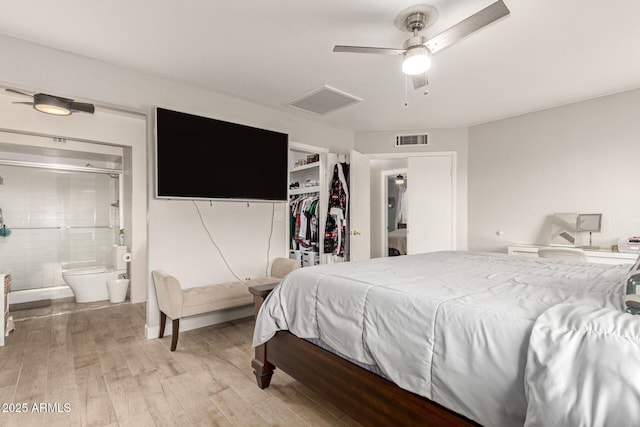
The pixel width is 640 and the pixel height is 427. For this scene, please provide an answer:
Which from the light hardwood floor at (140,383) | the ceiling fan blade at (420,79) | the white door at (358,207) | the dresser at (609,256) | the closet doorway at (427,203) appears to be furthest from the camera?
the closet doorway at (427,203)

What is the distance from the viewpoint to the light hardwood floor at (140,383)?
5.44 feet

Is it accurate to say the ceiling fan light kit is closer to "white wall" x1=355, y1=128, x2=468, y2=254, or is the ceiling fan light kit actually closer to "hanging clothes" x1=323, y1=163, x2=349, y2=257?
"hanging clothes" x1=323, y1=163, x2=349, y2=257

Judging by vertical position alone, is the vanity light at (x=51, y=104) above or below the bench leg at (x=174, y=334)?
above

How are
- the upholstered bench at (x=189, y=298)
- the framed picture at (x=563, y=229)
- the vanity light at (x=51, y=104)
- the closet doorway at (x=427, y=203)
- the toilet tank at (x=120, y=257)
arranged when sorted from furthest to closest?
the closet doorway at (x=427, y=203), the toilet tank at (x=120, y=257), the framed picture at (x=563, y=229), the vanity light at (x=51, y=104), the upholstered bench at (x=189, y=298)

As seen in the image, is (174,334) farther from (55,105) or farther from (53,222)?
(53,222)

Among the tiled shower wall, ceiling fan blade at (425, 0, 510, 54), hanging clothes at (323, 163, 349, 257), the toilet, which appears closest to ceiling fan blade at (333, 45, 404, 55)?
ceiling fan blade at (425, 0, 510, 54)

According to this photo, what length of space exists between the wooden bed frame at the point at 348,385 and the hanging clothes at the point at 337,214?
232 cm

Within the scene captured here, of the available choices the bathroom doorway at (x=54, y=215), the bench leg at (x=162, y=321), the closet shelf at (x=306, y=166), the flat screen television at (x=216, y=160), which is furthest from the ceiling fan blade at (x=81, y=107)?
the closet shelf at (x=306, y=166)

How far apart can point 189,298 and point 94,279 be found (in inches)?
87.7

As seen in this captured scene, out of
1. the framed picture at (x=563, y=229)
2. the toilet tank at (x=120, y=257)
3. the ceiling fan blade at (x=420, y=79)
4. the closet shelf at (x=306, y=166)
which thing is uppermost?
the ceiling fan blade at (x=420, y=79)

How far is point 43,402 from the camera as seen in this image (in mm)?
1786

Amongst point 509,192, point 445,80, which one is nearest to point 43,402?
point 445,80

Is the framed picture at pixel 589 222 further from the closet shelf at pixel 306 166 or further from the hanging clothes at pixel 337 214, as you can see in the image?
the closet shelf at pixel 306 166

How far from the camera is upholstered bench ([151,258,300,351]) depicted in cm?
246
